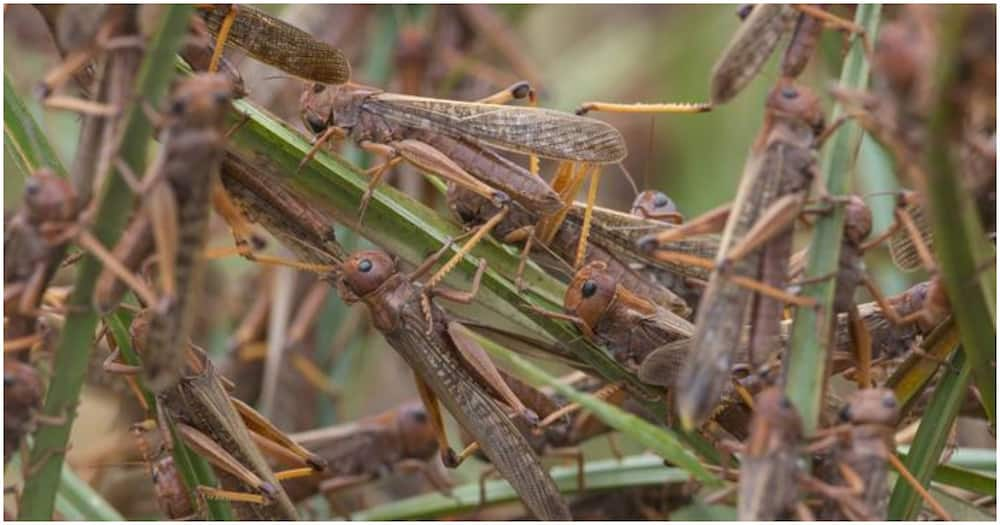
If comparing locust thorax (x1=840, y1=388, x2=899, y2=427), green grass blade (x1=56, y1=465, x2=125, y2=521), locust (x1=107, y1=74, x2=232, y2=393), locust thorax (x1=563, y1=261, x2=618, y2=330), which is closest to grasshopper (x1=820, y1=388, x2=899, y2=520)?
locust thorax (x1=840, y1=388, x2=899, y2=427)

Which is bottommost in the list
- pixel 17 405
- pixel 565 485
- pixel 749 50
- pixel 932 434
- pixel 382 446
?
pixel 382 446

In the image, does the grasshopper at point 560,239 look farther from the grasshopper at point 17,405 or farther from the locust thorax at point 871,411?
the grasshopper at point 17,405

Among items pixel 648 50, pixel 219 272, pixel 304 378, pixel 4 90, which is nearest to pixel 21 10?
pixel 219 272

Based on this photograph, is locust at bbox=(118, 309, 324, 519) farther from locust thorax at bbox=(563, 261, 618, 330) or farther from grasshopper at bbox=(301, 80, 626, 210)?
locust thorax at bbox=(563, 261, 618, 330)

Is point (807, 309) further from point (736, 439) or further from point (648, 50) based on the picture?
point (648, 50)

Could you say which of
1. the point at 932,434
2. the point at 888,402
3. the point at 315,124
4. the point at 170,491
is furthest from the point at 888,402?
the point at 170,491

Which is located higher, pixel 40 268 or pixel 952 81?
pixel 952 81

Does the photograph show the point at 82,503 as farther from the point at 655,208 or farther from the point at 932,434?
the point at 932,434
